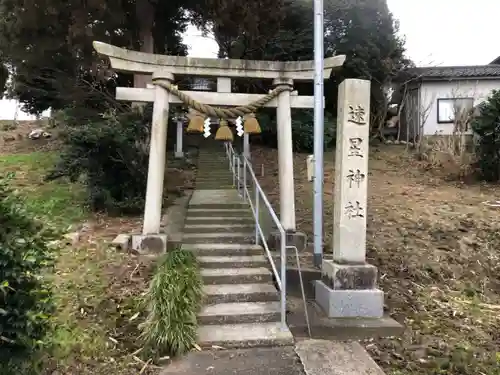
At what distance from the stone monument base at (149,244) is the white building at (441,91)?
47.3 feet

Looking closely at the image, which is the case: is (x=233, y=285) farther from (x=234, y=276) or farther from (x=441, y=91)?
(x=441, y=91)

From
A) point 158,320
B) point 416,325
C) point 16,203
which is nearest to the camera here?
point 16,203

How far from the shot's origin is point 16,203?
3000mm

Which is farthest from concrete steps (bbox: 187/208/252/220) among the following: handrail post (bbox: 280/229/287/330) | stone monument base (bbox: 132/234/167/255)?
handrail post (bbox: 280/229/287/330)

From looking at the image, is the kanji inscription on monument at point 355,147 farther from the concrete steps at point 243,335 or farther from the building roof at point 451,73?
the building roof at point 451,73

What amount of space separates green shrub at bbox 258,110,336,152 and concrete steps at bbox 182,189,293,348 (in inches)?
306

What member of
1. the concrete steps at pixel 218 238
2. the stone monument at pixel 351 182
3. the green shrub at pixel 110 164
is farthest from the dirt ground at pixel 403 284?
the concrete steps at pixel 218 238

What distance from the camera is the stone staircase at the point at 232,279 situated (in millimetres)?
4805

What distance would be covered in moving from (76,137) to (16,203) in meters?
5.52

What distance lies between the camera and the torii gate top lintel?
6.71 meters

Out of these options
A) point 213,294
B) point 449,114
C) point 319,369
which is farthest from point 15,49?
point 449,114

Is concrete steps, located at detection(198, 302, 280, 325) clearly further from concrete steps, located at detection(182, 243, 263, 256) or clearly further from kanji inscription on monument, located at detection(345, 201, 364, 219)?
kanji inscription on monument, located at detection(345, 201, 364, 219)

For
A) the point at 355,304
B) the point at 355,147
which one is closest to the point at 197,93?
the point at 355,147

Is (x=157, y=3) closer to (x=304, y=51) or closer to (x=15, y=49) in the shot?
(x=15, y=49)
